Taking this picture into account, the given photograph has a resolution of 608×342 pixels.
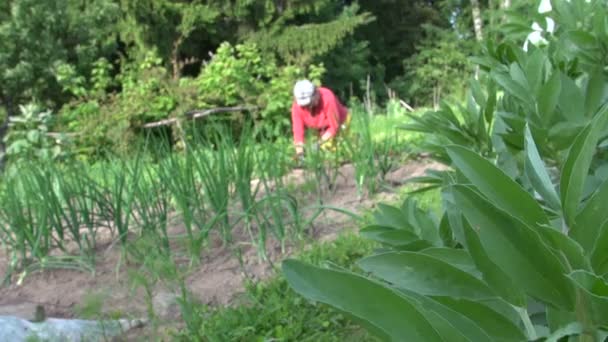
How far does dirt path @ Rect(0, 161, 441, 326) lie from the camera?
2150 mm

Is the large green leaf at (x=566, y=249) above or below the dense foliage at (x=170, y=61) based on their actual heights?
above

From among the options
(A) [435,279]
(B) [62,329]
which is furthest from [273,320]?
(A) [435,279]

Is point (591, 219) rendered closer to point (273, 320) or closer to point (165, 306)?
point (273, 320)

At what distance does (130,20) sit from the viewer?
15.5 m

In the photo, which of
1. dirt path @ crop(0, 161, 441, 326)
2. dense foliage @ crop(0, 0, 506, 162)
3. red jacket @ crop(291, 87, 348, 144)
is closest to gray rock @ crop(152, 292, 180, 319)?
dirt path @ crop(0, 161, 441, 326)

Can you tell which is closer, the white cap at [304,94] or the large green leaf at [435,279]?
the large green leaf at [435,279]

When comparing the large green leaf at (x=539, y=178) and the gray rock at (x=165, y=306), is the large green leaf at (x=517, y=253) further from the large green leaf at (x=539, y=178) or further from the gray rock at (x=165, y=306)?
the gray rock at (x=165, y=306)

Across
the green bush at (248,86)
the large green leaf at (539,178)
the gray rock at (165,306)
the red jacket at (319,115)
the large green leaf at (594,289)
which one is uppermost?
the large green leaf at (539,178)

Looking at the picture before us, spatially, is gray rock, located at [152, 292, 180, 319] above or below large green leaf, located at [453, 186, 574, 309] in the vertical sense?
below

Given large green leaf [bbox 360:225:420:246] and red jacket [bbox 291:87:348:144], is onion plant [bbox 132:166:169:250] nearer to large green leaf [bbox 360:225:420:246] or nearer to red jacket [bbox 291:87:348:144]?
large green leaf [bbox 360:225:420:246]

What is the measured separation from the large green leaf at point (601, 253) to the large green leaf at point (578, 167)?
27 millimetres

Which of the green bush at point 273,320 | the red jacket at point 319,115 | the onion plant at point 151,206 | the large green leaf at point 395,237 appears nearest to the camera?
the large green leaf at point 395,237

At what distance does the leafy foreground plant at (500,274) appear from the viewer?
16.6 inches

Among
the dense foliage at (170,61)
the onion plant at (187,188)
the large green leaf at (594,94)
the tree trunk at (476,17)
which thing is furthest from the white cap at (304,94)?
the tree trunk at (476,17)
